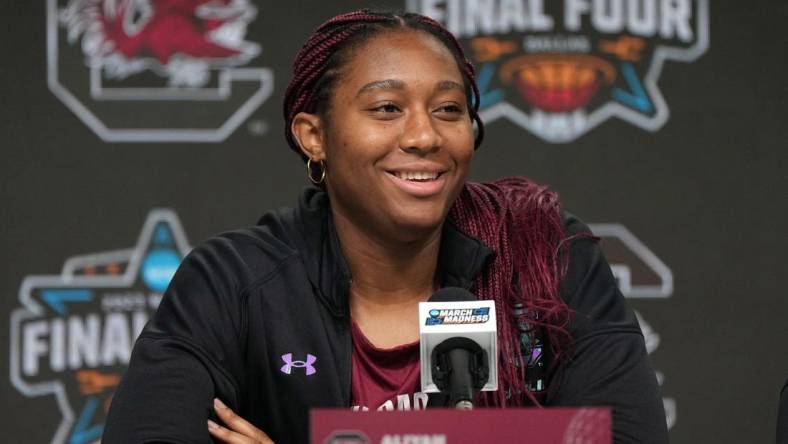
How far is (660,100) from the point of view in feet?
9.66

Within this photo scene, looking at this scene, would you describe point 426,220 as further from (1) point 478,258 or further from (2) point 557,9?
(2) point 557,9

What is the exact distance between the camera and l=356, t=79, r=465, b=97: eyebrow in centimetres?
180

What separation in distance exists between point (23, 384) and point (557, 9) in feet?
5.06

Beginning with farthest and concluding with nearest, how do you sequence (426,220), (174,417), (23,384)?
(23,384)
(426,220)
(174,417)

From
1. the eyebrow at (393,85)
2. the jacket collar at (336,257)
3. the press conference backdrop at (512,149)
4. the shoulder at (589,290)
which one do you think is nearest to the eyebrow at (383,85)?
the eyebrow at (393,85)

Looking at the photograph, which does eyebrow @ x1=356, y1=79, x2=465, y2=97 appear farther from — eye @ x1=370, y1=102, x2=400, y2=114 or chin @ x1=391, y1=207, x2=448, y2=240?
chin @ x1=391, y1=207, x2=448, y2=240

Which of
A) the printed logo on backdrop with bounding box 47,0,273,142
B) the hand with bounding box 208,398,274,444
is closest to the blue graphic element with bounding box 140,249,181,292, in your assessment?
the printed logo on backdrop with bounding box 47,0,273,142

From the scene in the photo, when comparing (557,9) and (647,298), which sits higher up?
(557,9)

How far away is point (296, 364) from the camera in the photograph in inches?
69.6

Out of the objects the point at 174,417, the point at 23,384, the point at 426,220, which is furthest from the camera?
the point at 23,384

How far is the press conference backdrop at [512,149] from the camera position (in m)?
2.88

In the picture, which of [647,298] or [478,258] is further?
[647,298]

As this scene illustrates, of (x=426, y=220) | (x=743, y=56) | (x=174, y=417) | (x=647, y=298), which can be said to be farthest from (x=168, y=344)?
(x=743, y=56)

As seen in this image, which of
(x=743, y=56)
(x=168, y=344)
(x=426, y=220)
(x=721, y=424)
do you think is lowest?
(x=721, y=424)
